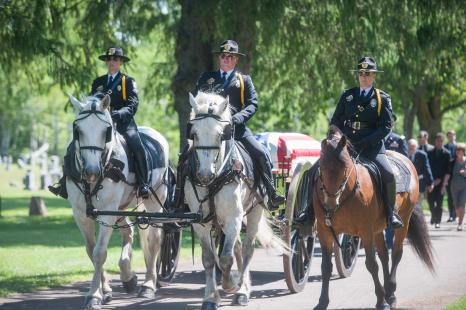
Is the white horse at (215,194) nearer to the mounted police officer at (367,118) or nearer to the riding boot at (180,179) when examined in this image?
the riding boot at (180,179)

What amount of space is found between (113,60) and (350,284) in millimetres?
4658

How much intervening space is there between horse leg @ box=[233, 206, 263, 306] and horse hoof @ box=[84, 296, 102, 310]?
167 cm

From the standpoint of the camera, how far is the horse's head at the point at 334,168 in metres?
9.38

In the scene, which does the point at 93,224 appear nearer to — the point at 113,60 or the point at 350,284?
the point at 113,60

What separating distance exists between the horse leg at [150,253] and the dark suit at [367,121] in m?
3.04

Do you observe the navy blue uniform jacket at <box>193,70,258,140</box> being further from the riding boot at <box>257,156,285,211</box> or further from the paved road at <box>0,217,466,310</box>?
the paved road at <box>0,217,466,310</box>

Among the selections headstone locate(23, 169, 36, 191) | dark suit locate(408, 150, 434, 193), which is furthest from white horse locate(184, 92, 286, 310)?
headstone locate(23, 169, 36, 191)

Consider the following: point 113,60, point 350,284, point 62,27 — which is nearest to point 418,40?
point 62,27

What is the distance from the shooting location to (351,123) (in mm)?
10562

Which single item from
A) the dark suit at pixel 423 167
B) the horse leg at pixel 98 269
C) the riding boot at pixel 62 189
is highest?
the riding boot at pixel 62 189

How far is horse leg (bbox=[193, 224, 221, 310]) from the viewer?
966cm

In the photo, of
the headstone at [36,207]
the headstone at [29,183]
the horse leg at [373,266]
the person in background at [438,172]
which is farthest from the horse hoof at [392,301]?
the headstone at [29,183]

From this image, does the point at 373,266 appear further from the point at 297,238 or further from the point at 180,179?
the point at 180,179

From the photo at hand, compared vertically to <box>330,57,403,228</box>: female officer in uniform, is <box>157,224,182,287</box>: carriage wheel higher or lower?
lower
